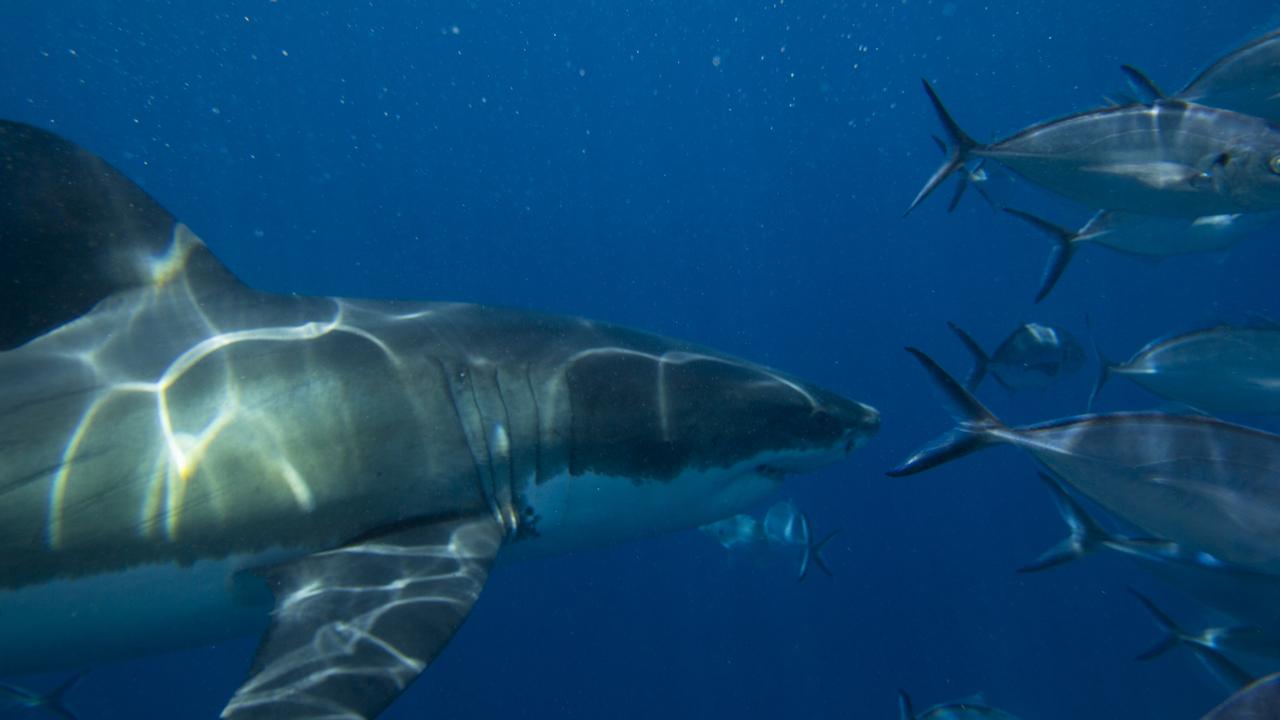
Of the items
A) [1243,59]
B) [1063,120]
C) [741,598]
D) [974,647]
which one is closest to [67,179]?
[1063,120]

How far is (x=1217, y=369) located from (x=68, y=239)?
7.10m

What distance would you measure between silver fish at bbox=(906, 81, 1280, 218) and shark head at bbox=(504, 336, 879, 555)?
188 centimetres

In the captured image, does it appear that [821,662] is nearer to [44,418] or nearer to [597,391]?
[597,391]

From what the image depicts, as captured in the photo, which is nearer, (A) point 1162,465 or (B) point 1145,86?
(A) point 1162,465

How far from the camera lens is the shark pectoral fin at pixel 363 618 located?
6.44 feet

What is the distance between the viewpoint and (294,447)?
2703 mm

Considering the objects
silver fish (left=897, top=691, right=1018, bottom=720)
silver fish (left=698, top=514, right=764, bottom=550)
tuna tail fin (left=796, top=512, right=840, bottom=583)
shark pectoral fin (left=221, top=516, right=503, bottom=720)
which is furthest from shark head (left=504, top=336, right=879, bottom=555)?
silver fish (left=698, top=514, right=764, bottom=550)

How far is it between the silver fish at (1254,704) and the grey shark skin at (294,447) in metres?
2.05

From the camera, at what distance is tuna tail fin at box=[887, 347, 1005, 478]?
2430 mm

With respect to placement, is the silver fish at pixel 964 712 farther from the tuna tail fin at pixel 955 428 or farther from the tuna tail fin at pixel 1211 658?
the tuna tail fin at pixel 955 428

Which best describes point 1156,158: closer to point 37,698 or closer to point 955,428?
point 955,428

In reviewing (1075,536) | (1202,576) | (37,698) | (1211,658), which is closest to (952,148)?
(1075,536)

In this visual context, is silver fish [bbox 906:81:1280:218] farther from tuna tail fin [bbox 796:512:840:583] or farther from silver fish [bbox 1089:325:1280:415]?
tuna tail fin [bbox 796:512:840:583]

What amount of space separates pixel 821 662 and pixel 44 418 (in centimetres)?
1902
